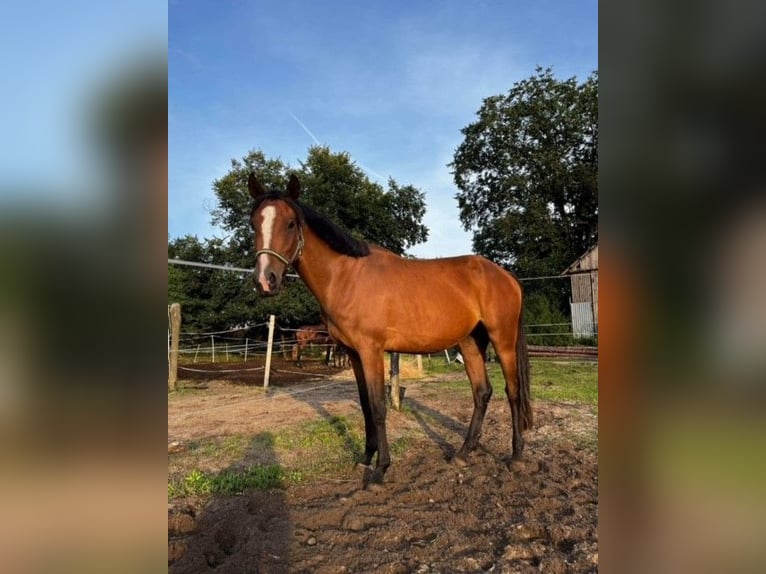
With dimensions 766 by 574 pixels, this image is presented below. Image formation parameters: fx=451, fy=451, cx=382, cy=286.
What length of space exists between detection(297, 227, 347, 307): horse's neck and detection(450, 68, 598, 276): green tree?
65.4ft

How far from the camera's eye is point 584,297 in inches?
627

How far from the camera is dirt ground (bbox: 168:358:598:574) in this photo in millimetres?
2135

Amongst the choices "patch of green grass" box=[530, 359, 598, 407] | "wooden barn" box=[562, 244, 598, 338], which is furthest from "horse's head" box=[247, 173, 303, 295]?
"wooden barn" box=[562, 244, 598, 338]

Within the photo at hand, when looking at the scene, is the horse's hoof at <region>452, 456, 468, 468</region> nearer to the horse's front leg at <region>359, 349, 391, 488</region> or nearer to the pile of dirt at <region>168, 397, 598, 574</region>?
the pile of dirt at <region>168, 397, 598, 574</region>

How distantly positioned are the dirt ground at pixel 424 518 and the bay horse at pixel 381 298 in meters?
0.27

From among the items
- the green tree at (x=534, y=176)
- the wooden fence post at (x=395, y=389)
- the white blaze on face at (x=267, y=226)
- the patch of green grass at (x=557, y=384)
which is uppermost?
the green tree at (x=534, y=176)

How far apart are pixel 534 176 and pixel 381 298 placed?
22919mm

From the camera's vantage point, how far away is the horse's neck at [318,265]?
3438 millimetres

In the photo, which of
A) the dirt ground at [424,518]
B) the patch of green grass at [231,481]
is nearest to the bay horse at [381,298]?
the dirt ground at [424,518]

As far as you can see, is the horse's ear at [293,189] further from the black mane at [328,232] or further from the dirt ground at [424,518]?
the dirt ground at [424,518]
